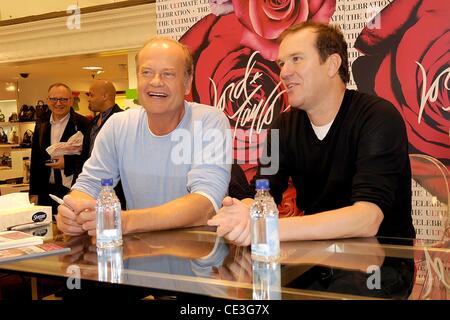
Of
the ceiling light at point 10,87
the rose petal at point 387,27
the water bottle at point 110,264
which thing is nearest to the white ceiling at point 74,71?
the ceiling light at point 10,87

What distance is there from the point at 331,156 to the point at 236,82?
1.55 m

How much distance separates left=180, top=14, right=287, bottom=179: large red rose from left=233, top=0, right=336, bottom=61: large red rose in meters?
0.05

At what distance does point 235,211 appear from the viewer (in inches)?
51.1

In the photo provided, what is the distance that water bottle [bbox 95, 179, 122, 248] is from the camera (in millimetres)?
1359

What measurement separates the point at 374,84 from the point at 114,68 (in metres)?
4.49

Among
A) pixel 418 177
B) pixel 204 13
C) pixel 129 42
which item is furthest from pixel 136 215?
pixel 129 42

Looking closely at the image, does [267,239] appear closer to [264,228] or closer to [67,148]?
[264,228]

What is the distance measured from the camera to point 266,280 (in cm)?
99

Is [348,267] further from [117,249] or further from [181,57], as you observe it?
[181,57]

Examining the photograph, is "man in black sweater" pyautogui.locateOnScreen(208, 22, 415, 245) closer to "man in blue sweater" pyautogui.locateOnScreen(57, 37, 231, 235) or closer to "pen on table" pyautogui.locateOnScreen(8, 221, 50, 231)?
"man in blue sweater" pyautogui.locateOnScreen(57, 37, 231, 235)

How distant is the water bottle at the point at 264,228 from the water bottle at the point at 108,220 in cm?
41

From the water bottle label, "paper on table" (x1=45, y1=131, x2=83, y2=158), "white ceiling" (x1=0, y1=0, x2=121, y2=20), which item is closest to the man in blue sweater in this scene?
the water bottle label

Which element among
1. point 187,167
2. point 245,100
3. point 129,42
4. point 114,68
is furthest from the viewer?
point 114,68

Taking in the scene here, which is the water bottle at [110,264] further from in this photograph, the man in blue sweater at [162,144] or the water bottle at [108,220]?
the man in blue sweater at [162,144]
